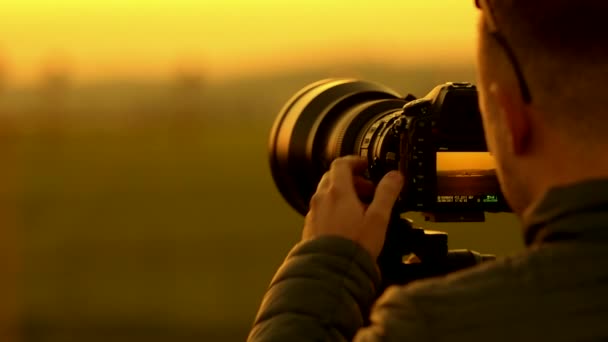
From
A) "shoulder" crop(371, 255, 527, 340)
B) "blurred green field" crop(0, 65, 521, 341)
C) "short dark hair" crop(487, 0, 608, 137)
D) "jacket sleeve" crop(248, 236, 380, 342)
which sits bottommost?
"blurred green field" crop(0, 65, 521, 341)

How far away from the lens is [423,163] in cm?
289

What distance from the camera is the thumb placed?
97.9 inches

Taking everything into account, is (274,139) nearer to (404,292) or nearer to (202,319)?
(404,292)

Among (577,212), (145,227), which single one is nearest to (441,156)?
(577,212)

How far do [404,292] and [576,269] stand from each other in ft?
0.57

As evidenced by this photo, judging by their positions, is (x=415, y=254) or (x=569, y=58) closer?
(x=569, y=58)

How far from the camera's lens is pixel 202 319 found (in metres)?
16.0

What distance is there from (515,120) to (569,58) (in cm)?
10

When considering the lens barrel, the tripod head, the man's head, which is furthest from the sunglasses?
the lens barrel

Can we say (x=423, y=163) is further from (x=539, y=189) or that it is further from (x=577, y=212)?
(x=577, y=212)

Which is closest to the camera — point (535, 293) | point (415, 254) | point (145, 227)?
point (535, 293)

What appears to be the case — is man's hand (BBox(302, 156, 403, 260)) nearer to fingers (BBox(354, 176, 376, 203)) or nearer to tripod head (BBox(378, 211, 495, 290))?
fingers (BBox(354, 176, 376, 203))

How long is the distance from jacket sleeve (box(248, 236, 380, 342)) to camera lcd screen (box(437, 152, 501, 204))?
23.3 inches

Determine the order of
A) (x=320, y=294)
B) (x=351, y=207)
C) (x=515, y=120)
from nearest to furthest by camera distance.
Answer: (x=515, y=120) < (x=320, y=294) < (x=351, y=207)
